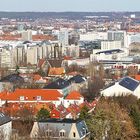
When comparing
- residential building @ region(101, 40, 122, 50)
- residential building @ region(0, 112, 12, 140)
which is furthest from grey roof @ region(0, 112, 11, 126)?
residential building @ region(101, 40, 122, 50)

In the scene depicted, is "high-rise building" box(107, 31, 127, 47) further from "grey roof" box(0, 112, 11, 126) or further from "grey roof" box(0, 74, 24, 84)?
"grey roof" box(0, 112, 11, 126)

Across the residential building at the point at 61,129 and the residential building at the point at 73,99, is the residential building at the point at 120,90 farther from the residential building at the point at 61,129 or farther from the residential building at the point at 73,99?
the residential building at the point at 61,129

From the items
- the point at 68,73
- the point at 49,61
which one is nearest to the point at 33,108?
the point at 68,73

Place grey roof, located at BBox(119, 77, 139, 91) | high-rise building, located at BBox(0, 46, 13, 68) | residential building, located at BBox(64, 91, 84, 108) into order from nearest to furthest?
residential building, located at BBox(64, 91, 84, 108) < grey roof, located at BBox(119, 77, 139, 91) < high-rise building, located at BBox(0, 46, 13, 68)

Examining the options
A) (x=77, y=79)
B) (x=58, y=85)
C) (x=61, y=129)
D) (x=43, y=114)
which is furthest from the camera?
(x=77, y=79)

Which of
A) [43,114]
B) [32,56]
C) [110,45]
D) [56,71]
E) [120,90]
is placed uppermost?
[43,114]

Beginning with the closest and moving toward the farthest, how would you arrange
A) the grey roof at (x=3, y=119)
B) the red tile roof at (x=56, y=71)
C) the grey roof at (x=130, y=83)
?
the grey roof at (x=3, y=119) → the grey roof at (x=130, y=83) → the red tile roof at (x=56, y=71)

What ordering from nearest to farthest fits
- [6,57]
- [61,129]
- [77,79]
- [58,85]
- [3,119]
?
[61,129], [3,119], [58,85], [77,79], [6,57]

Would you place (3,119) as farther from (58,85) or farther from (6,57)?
(6,57)

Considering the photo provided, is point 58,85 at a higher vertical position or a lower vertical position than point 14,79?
higher

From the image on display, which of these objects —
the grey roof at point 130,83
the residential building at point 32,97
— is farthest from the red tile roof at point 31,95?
the grey roof at point 130,83

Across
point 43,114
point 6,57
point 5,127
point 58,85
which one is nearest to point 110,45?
point 6,57
